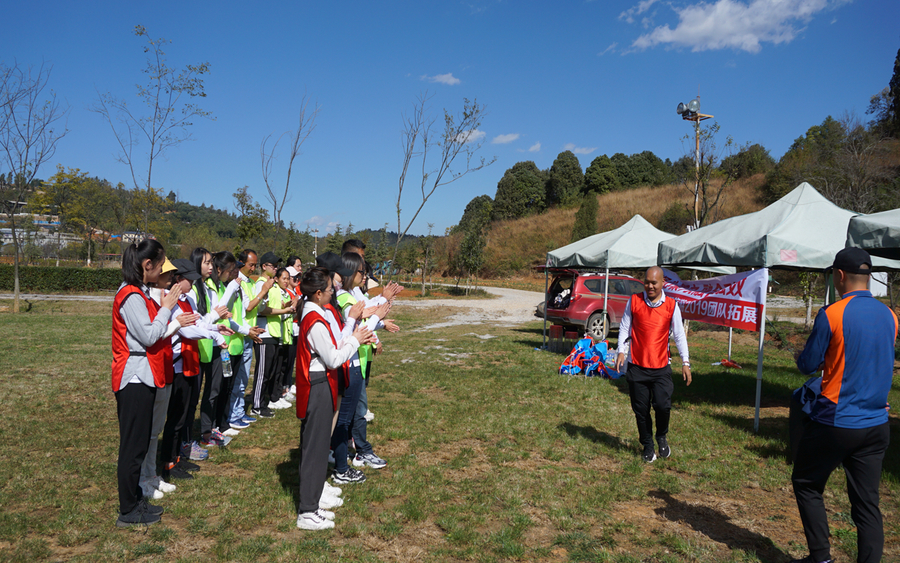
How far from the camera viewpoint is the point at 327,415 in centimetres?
352

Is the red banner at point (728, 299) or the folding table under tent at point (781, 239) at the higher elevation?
the folding table under tent at point (781, 239)

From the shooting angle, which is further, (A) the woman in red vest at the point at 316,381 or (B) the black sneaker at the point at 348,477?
(B) the black sneaker at the point at 348,477

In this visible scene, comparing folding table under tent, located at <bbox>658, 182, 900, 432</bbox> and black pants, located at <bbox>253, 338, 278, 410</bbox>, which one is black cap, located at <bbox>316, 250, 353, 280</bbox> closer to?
black pants, located at <bbox>253, 338, 278, 410</bbox>

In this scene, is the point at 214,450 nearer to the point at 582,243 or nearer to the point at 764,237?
the point at 764,237

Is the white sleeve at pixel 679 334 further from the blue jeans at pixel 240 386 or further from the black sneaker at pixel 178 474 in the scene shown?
the black sneaker at pixel 178 474

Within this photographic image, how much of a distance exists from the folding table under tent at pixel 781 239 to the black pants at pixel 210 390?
5830 mm

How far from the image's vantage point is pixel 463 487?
4.39 metres

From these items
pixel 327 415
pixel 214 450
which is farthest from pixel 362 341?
pixel 214 450

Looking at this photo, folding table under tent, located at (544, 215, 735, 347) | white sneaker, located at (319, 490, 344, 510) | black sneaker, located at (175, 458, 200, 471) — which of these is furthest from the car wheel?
black sneaker, located at (175, 458, 200, 471)

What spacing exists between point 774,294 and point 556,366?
27330 mm

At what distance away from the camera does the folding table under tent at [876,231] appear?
15.7 feet

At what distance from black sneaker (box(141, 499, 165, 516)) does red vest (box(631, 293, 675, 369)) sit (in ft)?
13.7

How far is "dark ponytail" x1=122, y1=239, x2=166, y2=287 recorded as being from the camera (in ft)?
10.8

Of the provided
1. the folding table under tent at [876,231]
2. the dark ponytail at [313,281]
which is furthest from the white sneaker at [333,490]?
the folding table under tent at [876,231]
